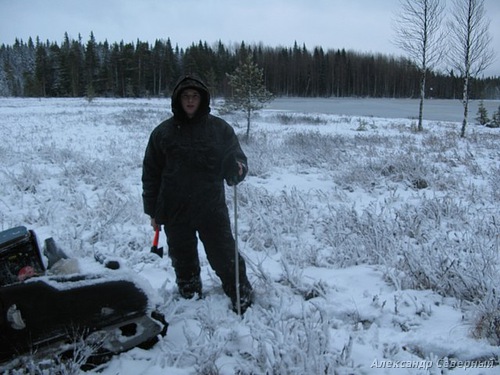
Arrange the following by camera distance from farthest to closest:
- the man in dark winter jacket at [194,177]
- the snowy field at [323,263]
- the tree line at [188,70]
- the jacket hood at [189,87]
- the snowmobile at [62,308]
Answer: the tree line at [188,70] < the man in dark winter jacket at [194,177] < the jacket hood at [189,87] < the snowy field at [323,263] < the snowmobile at [62,308]

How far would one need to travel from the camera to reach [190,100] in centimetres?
302

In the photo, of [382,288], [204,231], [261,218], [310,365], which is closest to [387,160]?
[261,218]

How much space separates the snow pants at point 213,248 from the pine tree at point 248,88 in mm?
12759

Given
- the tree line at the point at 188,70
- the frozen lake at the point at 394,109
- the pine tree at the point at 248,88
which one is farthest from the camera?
the tree line at the point at 188,70

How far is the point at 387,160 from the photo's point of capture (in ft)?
28.3

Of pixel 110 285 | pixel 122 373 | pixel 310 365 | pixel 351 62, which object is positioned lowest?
pixel 122 373

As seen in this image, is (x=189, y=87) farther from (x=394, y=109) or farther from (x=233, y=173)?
(x=394, y=109)

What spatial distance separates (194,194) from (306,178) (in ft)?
18.2

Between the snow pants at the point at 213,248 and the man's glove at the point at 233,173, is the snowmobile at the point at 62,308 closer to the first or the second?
the snow pants at the point at 213,248

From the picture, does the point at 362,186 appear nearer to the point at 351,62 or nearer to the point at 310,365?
the point at 310,365

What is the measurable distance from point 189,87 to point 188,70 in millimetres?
55568

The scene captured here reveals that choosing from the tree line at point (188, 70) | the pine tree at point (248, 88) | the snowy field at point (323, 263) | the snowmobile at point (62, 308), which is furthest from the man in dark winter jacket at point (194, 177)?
the tree line at point (188, 70)

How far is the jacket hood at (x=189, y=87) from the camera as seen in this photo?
295 cm

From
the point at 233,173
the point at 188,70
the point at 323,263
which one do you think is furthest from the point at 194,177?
the point at 188,70
